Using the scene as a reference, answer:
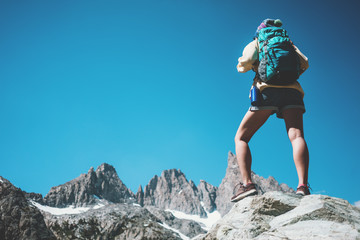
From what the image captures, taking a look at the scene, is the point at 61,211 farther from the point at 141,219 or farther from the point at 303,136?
the point at 303,136

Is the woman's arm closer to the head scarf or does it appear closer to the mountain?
the head scarf

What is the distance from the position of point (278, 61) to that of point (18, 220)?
90330 mm

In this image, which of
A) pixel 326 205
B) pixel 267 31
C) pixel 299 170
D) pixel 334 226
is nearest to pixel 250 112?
pixel 299 170

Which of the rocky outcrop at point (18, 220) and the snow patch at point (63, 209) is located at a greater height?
the snow patch at point (63, 209)

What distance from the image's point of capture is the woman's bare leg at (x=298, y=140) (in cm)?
459

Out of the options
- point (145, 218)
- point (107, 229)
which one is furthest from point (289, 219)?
point (145, 218)

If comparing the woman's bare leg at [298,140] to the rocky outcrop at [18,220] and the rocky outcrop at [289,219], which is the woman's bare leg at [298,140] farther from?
the rocky outcrop at [18,220]

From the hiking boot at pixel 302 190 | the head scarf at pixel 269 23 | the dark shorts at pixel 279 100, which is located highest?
the head scarf at pixel 269 23

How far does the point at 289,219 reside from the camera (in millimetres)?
3805

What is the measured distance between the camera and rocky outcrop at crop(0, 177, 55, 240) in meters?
70.4

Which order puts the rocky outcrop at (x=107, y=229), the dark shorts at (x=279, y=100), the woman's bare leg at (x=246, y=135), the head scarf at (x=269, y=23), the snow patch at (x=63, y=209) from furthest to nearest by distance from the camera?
1. the snow patch at (x=63, y=209)
2. the rocky outcrop at (x=107, y=229)
3. the head scarf at (x=269, y=23)
4. the woman's bare leg at (x=246, y=135)
5. the dark shorts at (x=279, y=100)

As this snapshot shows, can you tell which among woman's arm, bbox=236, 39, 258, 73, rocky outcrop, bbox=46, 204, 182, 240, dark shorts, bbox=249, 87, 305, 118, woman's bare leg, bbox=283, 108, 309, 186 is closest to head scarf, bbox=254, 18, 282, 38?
woman's arm, bbox=236, 39, 258, 73

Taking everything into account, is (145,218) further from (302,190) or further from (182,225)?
(302,190)

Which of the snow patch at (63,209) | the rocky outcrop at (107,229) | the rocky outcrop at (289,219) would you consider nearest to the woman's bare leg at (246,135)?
the rocky outcrop at (289,219)
